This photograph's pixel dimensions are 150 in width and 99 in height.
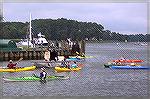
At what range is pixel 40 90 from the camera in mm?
26969

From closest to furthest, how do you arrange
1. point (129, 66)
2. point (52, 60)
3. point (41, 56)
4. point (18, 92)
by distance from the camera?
point (18, 92)
point (52, 60)
point (129, 66)
point (41, 56)

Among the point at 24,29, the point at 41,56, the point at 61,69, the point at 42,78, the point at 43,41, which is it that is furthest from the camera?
the point at 43,41

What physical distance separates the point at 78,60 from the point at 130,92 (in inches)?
1289

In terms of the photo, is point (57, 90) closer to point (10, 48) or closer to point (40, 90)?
point (40, 90)

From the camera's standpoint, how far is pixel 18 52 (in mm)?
58250

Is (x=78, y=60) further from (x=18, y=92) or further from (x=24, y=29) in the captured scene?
(x=18, y=92)

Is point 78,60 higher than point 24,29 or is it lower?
lower

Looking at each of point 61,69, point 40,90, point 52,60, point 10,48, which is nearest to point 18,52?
point 10,48

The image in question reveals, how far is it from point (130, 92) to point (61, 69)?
13.5 meters

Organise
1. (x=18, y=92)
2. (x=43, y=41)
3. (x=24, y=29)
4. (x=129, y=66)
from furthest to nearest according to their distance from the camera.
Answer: (x=43, y=41)
(x=24, y=29)
(x=129, y=66)
(x=18, y=92)

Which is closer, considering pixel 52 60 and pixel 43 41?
pixel 52 60

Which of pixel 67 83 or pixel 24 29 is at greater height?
pixel 24 29

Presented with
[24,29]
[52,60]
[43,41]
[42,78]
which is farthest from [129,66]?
[43,41]

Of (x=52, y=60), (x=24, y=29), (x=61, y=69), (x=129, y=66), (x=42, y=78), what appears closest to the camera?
(x=42, y=78)
